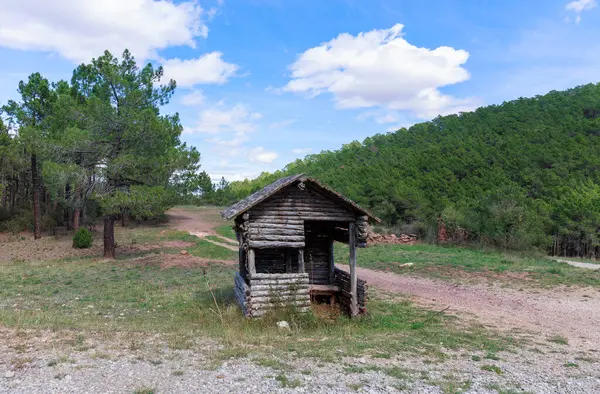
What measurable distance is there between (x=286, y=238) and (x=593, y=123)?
174 ft

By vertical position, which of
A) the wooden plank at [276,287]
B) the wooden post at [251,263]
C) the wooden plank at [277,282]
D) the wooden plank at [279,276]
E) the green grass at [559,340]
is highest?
the wooden post at [251,263]

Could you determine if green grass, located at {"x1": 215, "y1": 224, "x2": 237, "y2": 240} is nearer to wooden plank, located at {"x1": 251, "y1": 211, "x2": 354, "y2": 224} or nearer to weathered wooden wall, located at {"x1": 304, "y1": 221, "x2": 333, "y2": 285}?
weathered wooden wall, located at {"x1": 304, "y1": 221, "x2": 333, "y2": 285}

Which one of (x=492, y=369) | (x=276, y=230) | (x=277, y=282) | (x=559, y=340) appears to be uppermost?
(x=276, y=230)

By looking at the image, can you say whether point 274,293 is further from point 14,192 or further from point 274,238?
point 14,192

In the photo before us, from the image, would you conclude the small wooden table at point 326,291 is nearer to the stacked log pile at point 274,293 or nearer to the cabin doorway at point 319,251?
the cabin doorway at point 319,251

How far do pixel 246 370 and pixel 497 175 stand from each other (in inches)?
1738

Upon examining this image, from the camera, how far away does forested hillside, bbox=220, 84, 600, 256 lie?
31.2 metres

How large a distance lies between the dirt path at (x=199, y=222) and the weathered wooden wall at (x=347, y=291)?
15858 millimetres

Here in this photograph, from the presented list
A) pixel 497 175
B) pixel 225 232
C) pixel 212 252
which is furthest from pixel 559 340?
pixel 497 175

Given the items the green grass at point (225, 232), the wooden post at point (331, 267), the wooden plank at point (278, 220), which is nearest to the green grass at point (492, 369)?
the wooden plank at point (278, 220)

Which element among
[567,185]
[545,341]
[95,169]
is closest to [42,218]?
[95,169]

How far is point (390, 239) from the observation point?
3334 centimetres

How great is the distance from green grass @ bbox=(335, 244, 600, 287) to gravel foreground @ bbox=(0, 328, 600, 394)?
1035 cm

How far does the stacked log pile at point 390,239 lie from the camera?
1287 inches
